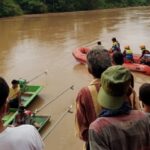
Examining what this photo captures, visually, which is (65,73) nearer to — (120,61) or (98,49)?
(120,61)

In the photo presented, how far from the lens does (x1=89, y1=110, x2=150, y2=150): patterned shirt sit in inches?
71.9

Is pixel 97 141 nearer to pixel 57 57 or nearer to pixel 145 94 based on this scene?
pixel 145 94

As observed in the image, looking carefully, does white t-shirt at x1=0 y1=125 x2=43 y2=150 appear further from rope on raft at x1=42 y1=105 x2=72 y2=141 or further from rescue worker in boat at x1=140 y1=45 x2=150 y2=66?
rescue worker in boat at x1=140 y1=45 x2=150 y2=66

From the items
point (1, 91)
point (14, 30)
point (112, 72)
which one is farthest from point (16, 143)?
point (14, 30)

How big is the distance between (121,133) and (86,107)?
558 millimetres

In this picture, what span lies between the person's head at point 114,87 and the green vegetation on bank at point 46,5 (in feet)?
101

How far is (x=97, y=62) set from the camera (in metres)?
2.41

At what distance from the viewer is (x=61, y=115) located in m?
7.01

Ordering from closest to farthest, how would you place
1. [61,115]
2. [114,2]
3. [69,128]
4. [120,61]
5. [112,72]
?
[112,72]
[120,61]
[69,128]
[61,115]
[114,2]

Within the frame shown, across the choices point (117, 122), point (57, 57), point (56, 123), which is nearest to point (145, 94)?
point (117, 122)

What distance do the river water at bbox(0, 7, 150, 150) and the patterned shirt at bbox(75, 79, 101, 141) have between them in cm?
325

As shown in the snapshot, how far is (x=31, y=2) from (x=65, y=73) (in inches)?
992

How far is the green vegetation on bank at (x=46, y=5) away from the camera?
3228 cm

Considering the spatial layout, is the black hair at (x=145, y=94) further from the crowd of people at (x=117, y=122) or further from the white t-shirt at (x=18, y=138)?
the white t-shirt at (x=18, y=138)
